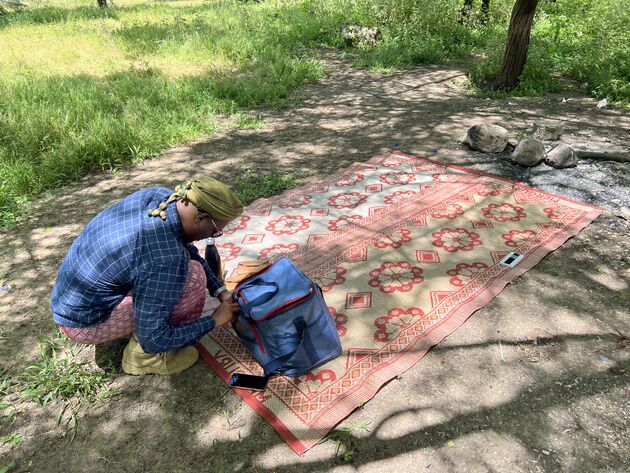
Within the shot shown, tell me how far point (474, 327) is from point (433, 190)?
2.00m

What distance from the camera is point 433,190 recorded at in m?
4.45

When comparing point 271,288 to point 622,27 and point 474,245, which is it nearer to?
point 474,245

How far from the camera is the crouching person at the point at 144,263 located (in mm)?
2014

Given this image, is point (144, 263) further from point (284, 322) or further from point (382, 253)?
point (382, 253)

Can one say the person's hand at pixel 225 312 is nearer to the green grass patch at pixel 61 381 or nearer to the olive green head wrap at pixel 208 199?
the olive green head wrap at pixel 208 199

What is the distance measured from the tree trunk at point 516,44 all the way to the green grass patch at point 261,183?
4795 mm

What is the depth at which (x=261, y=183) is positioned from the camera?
4.83 metres

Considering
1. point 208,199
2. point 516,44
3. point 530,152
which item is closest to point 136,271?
point 208,199

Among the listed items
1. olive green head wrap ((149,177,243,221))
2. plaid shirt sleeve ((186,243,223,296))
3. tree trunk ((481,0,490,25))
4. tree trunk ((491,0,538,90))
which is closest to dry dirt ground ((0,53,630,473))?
plaid shirt sleeve ((186,243,223,296))

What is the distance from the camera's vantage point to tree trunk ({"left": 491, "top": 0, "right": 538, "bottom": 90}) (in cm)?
680

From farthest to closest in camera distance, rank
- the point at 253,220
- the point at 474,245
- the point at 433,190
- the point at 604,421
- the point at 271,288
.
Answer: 1. the point at 433,190
2. the point at 253,220
3. the point at 474,245
4. the point at 271,288
5. the point at 604,421

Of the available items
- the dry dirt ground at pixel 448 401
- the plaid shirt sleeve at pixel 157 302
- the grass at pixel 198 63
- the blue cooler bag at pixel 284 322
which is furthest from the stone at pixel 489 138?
the plaid shirt sleeve at pixel 157 302

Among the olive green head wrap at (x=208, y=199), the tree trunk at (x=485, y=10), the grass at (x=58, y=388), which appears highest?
the tree trunk at (x=485, y=10)

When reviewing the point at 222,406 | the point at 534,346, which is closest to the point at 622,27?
the point at 534,346
